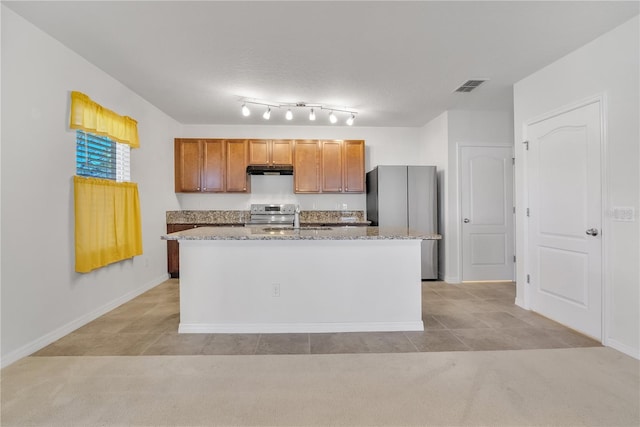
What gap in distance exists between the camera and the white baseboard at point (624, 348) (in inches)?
92.9

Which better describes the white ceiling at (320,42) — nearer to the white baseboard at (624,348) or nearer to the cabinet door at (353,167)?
the cabinet door at (353,167)

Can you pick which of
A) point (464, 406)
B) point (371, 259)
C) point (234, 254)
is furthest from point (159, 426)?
point (371, 259)

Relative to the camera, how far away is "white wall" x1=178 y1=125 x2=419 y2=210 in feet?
18.2

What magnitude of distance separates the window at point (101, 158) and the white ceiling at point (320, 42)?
0.75 meters

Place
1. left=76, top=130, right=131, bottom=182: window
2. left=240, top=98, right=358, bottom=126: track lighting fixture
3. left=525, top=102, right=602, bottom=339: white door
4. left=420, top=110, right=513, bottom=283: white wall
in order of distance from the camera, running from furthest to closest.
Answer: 1. left=420, top=110, right=513, bottom=283: white wall
2. left=240, top=98, right=358, bottom=126: track lighting fixture
3. left=76, top=130, right=131, bottom=182: window
4. left=525, top=102, right=602, bottom=339: white door

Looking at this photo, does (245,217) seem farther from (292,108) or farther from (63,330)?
(63,330)

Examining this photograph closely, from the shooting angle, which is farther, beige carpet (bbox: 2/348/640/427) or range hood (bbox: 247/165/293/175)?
range hood (bbox: 247/165/293/175)

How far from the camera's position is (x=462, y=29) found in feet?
8.27

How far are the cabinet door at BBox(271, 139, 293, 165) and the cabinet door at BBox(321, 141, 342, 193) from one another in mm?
590

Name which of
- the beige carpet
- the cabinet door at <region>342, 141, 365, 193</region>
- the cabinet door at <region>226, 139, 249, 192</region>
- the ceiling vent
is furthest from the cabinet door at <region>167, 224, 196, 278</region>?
the ceiling vent

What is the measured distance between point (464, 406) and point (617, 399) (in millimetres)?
951

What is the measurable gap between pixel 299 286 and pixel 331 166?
115 inches

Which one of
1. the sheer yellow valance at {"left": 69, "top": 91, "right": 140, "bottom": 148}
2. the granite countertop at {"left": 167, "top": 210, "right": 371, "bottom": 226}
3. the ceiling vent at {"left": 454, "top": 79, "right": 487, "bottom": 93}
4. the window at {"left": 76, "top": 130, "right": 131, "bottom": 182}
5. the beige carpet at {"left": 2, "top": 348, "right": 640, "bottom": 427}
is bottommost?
the beige carpet at {"left": 2, "top": 348, "right": 640, "bottom": 427}

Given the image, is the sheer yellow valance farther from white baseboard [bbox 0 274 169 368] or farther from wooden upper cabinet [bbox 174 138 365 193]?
white baseboard [bbox 0 274 169 368]
